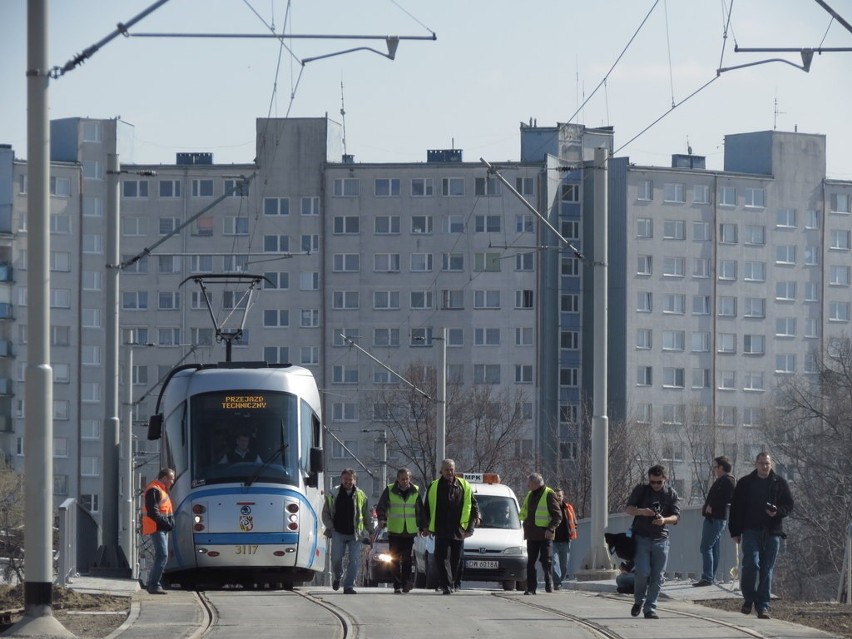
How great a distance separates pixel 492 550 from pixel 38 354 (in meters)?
13.2

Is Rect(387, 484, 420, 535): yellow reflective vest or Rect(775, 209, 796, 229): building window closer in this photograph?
Rect(387, 484, 420, 535): yellow reflective vest

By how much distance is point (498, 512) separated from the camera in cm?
2975

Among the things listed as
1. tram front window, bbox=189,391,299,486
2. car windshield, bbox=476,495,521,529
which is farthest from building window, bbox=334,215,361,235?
→ tram front window, bbox=189,391,299,486

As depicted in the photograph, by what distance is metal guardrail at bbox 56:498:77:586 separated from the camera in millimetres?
21984

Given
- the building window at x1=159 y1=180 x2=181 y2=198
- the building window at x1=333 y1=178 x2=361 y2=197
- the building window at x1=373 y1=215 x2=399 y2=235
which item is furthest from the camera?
the building window at x1=373 y1=215 x2=399 y2=235

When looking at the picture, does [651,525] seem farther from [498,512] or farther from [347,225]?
[347,225]

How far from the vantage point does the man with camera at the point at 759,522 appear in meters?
18.9

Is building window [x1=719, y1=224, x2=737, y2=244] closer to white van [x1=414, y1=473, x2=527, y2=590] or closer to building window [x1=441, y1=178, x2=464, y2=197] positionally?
building window [x1=441, y1=178, x2=464, y2=197]

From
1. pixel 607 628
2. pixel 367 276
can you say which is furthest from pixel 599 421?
pixel 367 276

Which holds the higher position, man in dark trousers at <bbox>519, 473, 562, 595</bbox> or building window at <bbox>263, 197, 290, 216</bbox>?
building window at <bbox>263, 197, 290, 216</bbox>

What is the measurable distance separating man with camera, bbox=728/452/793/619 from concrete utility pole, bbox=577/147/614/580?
8.48 m

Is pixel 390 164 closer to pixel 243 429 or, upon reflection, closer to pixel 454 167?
pixel 454 167

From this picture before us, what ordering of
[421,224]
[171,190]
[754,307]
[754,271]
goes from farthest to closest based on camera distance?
[754,307]
[754,271]
[421,224]
[171,190]

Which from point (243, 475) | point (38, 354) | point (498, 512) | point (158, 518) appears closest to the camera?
point (38, 354)
